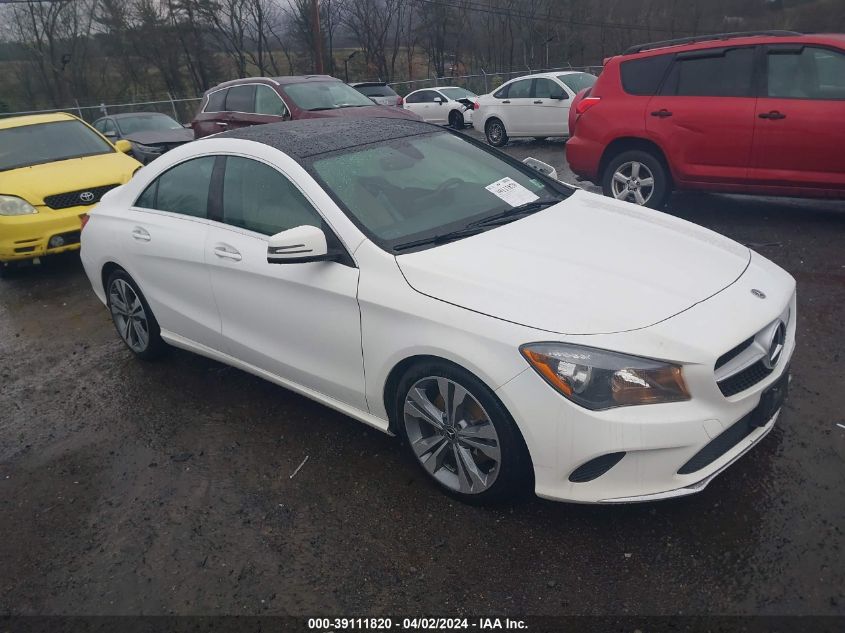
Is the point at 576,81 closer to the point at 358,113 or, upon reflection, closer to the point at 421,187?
the point at 358,113

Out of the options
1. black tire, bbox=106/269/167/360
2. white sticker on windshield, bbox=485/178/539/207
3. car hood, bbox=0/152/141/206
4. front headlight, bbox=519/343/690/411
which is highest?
white sticker on windshield, bbox=485/178/539/207

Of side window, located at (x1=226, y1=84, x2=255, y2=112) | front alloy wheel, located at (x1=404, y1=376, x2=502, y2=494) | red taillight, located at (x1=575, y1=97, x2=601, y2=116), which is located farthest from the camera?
side window, located at (x1=226, y1=84, x2=255, y2=112)

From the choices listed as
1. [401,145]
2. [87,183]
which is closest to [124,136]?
[87,183]

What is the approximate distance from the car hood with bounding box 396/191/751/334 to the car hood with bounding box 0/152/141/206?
5428 millimetres

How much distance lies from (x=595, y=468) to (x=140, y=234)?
319 centimetres

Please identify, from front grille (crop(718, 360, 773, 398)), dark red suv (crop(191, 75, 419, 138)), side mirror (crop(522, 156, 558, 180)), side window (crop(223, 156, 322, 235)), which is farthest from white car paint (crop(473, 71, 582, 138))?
front grille (crop(718, 360, 773, 398))

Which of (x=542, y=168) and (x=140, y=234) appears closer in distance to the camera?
(x=140, y=234)

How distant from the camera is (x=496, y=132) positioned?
14.3m

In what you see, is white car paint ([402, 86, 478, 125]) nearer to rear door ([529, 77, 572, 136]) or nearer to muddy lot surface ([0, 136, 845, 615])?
rear door ([529, 77, 572, 136])

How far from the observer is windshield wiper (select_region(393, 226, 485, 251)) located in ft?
9.67

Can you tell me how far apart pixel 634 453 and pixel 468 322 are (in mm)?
788

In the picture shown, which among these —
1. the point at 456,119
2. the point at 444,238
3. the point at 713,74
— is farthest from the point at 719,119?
the point at 456,119

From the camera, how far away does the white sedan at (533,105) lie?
12906 millimetres

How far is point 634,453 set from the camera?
2.33 meters
